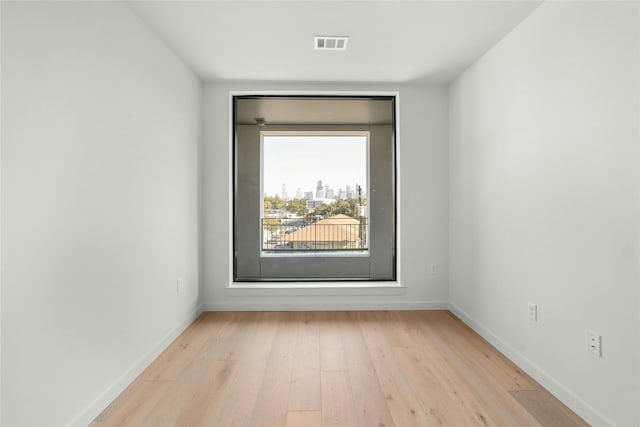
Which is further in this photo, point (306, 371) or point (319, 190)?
point (319, 190)

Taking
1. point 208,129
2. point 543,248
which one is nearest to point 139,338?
point 208,129

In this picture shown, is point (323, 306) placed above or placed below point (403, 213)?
below

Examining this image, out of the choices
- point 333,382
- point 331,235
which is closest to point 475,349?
point 333,382

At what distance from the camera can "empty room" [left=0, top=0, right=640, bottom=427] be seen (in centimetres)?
173

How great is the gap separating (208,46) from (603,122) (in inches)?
110

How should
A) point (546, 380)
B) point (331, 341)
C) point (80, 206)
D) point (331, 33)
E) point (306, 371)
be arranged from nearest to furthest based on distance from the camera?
point (80, 206) < point (546, 380) < point (306, 371) < point (331, 33) < point (331, 341)

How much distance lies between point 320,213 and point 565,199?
2.42 meters

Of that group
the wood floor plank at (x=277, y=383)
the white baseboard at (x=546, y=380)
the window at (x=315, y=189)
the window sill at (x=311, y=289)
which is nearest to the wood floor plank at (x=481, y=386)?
the white baseboard at (x=546, y=380)

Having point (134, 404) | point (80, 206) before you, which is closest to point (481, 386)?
point (134, 404)

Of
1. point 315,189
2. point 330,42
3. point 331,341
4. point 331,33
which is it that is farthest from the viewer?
point 315,189

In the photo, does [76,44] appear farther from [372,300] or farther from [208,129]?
[372,300]

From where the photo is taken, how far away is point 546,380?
2.29m

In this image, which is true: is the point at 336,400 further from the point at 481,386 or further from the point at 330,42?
the point at 330,42

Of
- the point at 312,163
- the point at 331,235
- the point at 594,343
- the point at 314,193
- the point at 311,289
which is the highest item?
the point at 312,163
